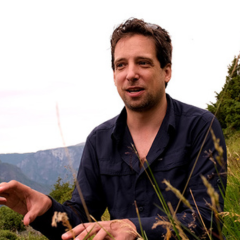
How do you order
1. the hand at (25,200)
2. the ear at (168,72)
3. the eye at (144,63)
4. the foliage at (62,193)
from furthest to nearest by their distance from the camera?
the foliage at (62,193)
the ear at (168,72)
the eye at (144,63)
the hand at (25,200)

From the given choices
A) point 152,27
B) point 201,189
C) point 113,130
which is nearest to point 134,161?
point 113,130

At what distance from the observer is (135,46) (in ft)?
9.04

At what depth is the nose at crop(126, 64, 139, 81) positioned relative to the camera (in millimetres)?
2592

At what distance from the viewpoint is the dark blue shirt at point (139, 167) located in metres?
2.37

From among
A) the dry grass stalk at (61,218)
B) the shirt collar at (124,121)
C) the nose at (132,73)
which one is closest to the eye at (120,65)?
the nose at (132,73)

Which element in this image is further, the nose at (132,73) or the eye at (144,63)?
the eye at (144,63)

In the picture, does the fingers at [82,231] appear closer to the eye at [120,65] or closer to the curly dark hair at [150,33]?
the eye at [120,65]

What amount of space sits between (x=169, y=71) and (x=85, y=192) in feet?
5.05

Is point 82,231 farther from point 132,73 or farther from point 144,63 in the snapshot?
point 144,63

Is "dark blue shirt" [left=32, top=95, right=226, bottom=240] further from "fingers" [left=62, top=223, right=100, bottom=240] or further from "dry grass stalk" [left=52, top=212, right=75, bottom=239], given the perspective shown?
"dry grass stalk" [left=52, top=212, right=75, bottom=239]

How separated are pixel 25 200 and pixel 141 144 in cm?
118

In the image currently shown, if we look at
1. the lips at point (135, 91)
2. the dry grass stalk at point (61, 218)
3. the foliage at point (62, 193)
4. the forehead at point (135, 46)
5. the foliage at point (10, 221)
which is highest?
the forehead at point (135, 46)

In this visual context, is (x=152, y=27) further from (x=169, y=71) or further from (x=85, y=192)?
(x=85, y=192)

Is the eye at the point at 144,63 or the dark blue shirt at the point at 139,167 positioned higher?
the eye at the point at 144,63
